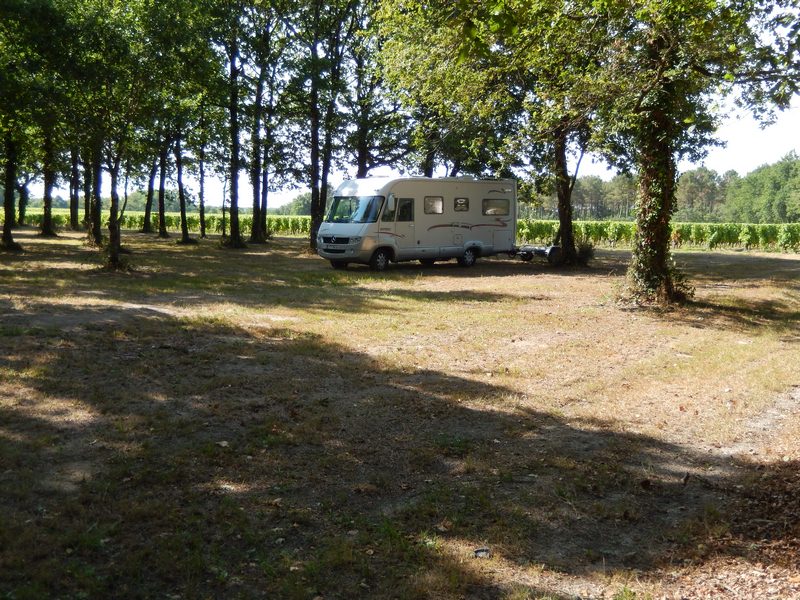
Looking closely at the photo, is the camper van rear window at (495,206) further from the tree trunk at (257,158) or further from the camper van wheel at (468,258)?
the tree trunk at (257,158)

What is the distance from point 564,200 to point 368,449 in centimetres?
1843

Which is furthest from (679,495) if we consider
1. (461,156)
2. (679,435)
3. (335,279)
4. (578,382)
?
(461,156)

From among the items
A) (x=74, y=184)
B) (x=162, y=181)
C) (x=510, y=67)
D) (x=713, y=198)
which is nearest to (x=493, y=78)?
(x=510, y=67)

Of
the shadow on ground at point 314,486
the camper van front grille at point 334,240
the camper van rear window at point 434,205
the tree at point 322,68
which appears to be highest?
the tree at point 322,68

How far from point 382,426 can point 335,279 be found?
12304 mm

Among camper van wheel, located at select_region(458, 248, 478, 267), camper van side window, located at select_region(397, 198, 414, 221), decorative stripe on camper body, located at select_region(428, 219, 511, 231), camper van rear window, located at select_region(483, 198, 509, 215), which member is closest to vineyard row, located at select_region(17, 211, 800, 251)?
decorative stripe on camper body, located at select_region(428, 219, 511, 231)

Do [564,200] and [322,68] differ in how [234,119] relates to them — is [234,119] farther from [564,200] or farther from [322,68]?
[564,200]

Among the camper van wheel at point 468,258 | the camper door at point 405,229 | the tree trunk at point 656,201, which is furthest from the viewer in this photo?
the camper van wheel at point 468,258

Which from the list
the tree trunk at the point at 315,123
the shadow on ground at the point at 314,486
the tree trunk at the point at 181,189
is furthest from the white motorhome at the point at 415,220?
the tree trunk at the point at 181,189

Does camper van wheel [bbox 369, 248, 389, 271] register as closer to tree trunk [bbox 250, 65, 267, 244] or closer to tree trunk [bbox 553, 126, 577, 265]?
tree trunk [bbox 553, 126, 577, 265]

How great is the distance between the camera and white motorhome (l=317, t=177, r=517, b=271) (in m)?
20.4

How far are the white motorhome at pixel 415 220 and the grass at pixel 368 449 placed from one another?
889cm

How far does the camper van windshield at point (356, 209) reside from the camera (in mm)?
20328

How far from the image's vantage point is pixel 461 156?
25.1 meters
